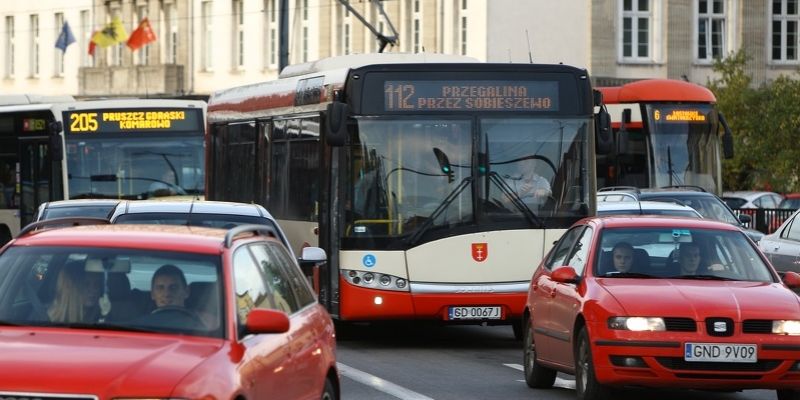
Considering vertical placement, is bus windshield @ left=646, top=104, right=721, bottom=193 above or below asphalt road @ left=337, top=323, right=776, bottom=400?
above

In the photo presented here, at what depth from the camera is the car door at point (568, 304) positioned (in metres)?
14.2

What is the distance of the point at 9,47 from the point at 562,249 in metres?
71.2

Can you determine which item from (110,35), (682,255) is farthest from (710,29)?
(682,255)

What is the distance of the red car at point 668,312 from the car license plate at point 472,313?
14.4 feet

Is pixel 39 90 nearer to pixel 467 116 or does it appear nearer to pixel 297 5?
pixel 297 5

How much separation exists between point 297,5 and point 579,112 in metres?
46.9

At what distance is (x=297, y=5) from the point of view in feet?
218

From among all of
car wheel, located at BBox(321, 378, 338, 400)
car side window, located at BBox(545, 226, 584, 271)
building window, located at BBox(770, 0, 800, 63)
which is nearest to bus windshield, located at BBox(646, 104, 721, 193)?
building window, located at BBox(770, 0, 800, 63)

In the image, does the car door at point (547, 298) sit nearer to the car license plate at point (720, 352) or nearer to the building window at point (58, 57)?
the car license plate at point (720, 352)

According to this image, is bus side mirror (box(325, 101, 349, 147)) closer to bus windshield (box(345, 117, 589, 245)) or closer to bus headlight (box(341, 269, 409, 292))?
bus windshield (box(345, 117, 589, 245))

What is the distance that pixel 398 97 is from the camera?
19953 mm

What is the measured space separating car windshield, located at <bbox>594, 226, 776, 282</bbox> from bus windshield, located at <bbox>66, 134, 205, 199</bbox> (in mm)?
16536

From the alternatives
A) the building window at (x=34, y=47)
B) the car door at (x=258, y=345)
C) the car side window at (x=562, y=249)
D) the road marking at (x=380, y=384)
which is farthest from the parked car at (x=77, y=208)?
the building window at (x=34, y=47)

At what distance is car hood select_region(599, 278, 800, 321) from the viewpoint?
13320 mm
